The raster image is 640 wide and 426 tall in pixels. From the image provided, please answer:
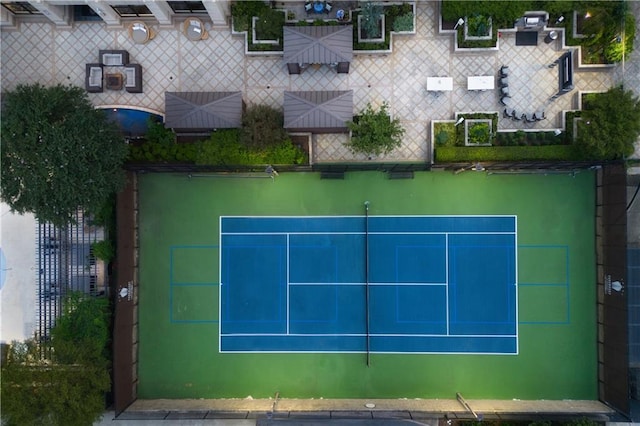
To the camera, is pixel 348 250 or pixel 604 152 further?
Result: pixel 348 250

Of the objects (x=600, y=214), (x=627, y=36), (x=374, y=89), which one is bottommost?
(x=600, y=214)

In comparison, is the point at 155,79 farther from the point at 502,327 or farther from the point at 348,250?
the point at 502,327

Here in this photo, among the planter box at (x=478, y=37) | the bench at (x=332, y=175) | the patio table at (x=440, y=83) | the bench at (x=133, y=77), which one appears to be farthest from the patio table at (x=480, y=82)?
the bench at (x=133, y=77)

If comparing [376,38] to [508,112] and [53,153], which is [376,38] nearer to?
[508,112]

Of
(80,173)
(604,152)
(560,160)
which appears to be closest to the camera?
(80,173)

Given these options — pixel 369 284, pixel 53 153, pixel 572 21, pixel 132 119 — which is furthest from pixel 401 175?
pixel 53 153

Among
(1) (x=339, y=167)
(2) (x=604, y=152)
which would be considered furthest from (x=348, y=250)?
(2) (x=604, y=152)
